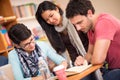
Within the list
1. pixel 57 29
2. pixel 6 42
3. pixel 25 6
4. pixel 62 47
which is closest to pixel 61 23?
pixel 57 29

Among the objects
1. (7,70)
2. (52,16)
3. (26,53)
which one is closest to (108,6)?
(52,16)

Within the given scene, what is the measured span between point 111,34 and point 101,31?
0.25ft

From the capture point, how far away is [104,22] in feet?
5.03

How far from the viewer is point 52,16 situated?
6.75 feet

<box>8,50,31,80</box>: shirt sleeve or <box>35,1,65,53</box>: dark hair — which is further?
<box>35,1,65,53</box>: dark hair

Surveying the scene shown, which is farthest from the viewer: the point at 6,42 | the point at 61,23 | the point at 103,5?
the point at 103,5

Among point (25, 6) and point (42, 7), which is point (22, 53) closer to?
point (42, 7)

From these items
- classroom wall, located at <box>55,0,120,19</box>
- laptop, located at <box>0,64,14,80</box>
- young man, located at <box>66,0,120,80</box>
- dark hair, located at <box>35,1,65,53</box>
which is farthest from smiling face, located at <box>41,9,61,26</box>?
classroom wall, located at <box>55,0,120,19</box>

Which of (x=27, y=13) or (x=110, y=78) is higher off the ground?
(x=27, y=13)

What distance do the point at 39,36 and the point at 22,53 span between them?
1525 mm

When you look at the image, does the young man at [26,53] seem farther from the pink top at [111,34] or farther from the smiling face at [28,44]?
the pink top at [111,34]

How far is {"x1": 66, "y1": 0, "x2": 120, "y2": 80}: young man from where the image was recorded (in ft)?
4.93

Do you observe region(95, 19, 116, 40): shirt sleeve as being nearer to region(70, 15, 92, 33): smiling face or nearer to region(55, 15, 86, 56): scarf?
A: region(70, 15, 92, 33): smiling face

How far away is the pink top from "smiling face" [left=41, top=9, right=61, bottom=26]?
1.97ft
